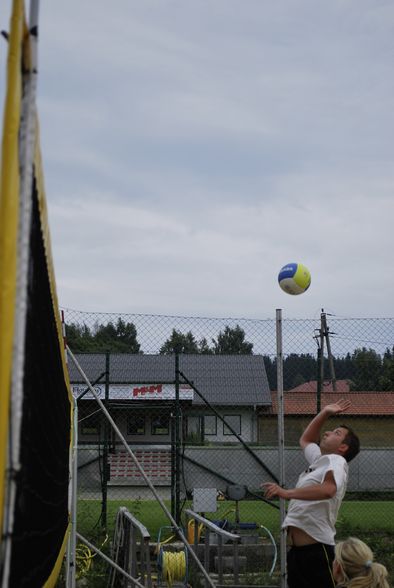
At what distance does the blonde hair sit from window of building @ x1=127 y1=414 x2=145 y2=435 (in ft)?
26.4

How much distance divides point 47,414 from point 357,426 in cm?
1102

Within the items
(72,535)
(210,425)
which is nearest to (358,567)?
(72,535)

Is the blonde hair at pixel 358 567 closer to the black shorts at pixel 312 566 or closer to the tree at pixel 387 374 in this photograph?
the black shorts at pixel 312 566

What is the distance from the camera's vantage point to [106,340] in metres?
54.5

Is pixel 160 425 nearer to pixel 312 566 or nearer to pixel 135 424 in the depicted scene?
pixel 135 424

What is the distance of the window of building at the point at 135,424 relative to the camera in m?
11.8

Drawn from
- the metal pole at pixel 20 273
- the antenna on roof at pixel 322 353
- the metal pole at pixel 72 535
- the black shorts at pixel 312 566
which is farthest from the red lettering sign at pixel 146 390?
the metal pole at pixel 20 273

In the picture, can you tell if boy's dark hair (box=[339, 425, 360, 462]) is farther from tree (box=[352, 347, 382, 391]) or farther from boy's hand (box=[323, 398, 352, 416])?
tree (box=[352, 347, 382, 391])

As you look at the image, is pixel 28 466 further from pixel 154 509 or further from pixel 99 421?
pixel 154 509

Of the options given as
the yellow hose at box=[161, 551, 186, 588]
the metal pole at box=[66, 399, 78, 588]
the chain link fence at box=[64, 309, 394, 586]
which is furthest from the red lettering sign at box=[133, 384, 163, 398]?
the metal pole at box=[66, 399, 78, 588]

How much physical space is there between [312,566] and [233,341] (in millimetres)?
5313

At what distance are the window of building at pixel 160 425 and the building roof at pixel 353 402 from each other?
6.03 ft

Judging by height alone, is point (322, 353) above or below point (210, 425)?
above

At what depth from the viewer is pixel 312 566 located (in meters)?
4.98
